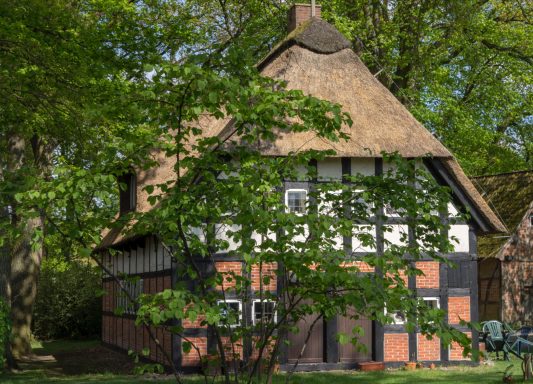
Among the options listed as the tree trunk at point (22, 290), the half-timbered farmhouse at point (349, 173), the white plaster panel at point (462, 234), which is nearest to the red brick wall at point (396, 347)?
the half-timbered farmhouse at point (349, 173)

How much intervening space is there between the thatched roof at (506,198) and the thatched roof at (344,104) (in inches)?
434

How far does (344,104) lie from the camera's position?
64.4 ft

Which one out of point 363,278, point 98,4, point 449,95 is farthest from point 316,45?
point 363,278

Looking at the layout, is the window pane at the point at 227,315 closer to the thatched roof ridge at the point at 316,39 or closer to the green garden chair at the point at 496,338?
the green garden chair at the point at 496,338

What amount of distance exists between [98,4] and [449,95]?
14708 mm

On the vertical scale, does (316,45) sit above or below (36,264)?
above

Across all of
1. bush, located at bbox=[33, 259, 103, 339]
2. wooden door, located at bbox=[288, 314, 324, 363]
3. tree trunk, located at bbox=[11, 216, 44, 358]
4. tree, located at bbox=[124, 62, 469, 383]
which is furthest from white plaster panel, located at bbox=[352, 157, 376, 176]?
bush, located at bbox=[33, 259, 103, 339]

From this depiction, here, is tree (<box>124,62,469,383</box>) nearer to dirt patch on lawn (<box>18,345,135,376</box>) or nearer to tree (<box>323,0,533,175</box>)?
dirt patch on lawn (<box>18,345,135,376</box>)

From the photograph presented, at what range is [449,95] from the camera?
2958cm

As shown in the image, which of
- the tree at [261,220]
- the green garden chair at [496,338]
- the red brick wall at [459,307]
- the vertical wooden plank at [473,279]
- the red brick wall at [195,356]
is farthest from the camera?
the green garden chair at [496,338]

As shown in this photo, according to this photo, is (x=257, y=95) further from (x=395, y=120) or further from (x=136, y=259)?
(x=136, y=259)

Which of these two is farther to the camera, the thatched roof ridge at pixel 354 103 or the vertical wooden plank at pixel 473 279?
the vertical wooden plank at pixel 473 279

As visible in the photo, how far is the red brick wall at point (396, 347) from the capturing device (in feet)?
60.7

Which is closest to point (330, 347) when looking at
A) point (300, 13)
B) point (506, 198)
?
point (300, 13)
